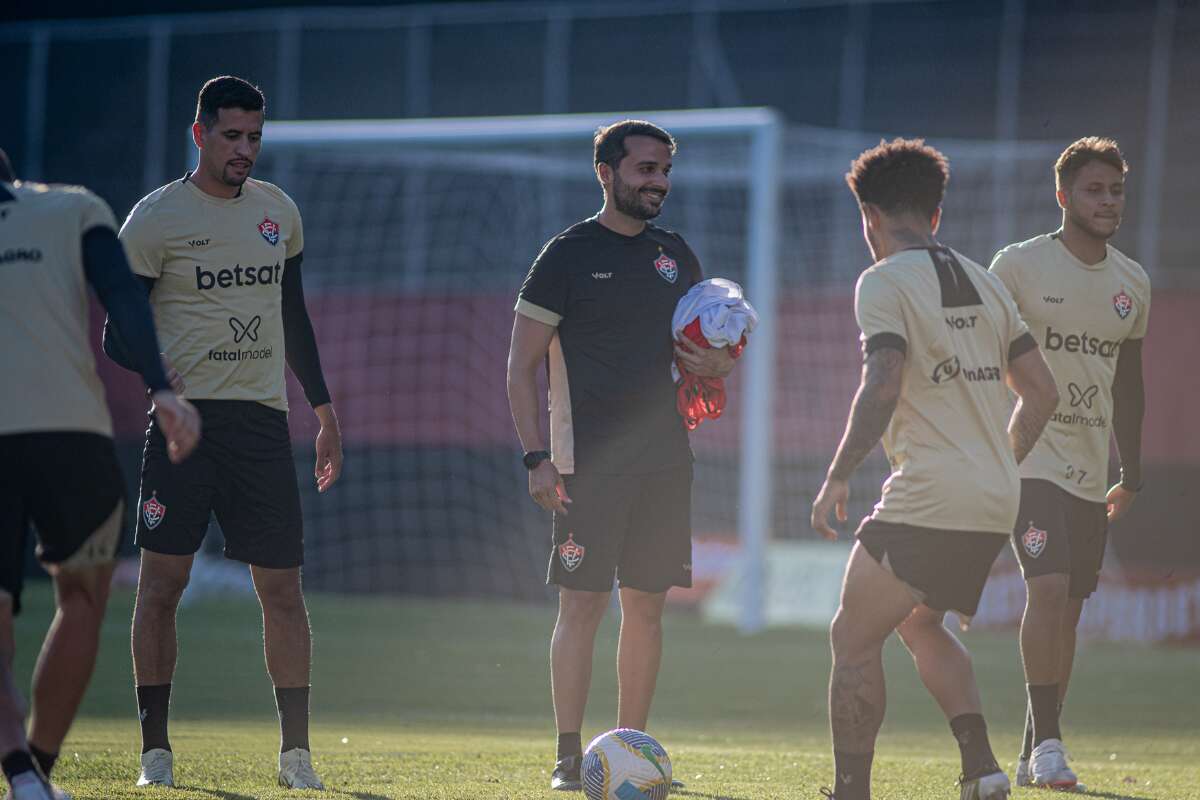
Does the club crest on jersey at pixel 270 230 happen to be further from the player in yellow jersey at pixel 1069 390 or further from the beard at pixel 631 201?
the player in yellow jersey at pixel 1069 390

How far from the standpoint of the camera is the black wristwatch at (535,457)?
19.3 feet

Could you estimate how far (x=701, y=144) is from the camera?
16.8 metres

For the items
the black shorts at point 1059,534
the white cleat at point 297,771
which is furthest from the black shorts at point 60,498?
the black shorts at point 1059,534

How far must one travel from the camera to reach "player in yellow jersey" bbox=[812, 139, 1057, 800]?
4699 millimetres

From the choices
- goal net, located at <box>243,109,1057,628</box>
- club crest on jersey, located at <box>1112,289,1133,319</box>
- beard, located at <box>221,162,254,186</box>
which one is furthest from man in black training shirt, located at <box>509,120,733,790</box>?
goal net, located at <box>243,109,1057,628</box>

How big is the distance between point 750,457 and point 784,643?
5.02ft

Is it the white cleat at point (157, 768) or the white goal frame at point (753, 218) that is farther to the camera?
the white goal frame at point (753, 218)

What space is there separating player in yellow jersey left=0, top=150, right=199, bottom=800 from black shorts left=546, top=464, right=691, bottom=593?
1909 millimetres

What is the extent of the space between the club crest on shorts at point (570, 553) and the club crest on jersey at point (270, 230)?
4.76 ft

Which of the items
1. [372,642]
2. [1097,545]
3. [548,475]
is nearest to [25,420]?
[548,475]

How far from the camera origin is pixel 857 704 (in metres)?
4.80

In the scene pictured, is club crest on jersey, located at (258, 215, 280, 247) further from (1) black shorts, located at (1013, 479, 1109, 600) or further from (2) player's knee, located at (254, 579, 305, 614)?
(1) black shorts, located at (1013, 479, 1109, 600)

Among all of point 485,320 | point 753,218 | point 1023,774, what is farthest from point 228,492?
point 485,320

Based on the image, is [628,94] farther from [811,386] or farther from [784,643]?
[784,643]
